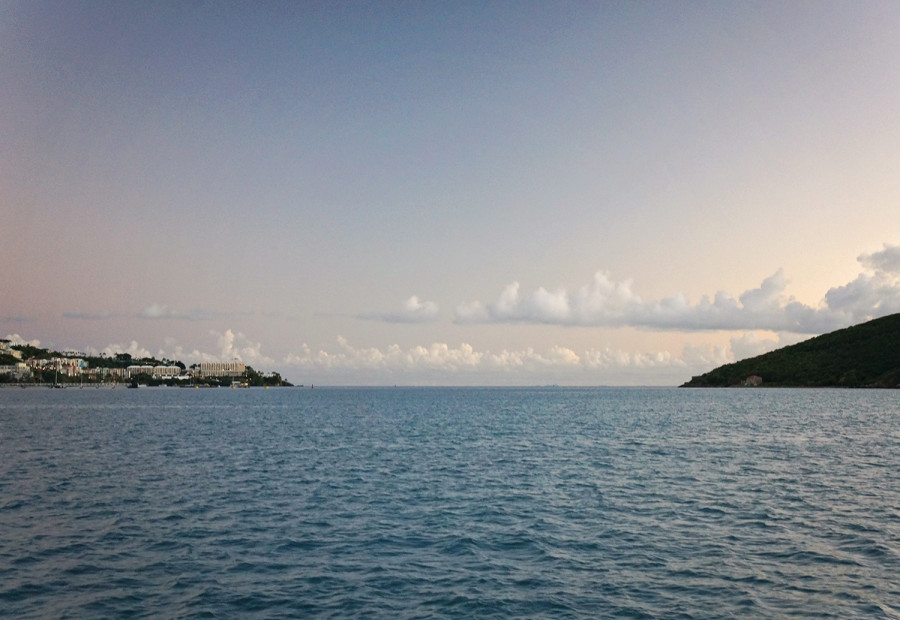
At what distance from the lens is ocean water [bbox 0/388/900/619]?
24375 millimetres

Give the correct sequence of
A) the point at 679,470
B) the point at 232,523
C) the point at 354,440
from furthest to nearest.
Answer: the point at 354,440, the point at 679,470, the point at 232,523

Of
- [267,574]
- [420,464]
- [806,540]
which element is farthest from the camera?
[420,464]

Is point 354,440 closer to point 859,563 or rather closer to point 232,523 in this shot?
point 232,523

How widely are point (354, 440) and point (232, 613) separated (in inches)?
2581

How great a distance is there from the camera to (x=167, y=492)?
4681cm

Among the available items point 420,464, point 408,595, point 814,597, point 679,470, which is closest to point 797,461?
point 679,470

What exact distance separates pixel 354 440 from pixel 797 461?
55870 mm

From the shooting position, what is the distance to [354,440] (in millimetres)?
87938

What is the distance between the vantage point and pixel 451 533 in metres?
34.8

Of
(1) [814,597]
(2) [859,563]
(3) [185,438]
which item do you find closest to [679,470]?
(2) [859,563]

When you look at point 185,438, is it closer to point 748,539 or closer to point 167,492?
point 167,492

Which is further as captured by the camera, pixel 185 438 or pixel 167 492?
pixel 185 438

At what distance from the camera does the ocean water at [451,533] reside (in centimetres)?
2438

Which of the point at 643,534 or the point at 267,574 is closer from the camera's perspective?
the point at 267,574
